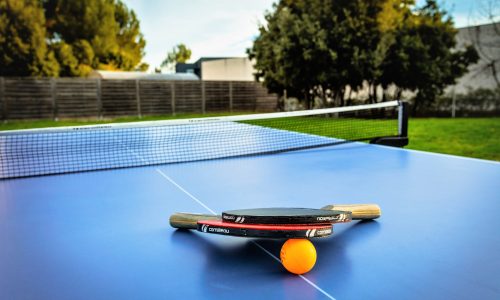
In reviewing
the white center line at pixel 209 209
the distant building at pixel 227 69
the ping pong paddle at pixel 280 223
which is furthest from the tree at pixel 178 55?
the ping pong paddle at pixel 280 223

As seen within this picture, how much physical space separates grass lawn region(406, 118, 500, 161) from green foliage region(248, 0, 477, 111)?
214 cm

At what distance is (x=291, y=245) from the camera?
175 cm

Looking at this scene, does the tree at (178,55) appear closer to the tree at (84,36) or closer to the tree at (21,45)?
the tree at (84,36)

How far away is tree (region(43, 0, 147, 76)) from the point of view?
22.9 metres

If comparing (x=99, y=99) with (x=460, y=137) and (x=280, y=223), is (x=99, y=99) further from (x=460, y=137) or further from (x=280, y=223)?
(x=280, y=223)

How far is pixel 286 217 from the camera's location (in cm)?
172

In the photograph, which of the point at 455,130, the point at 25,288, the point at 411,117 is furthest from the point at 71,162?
the point at 411,117

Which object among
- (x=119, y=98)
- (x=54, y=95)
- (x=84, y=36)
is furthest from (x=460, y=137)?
(x=84, y=36)

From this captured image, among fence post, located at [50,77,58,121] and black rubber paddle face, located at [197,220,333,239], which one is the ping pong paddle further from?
fence post, located at [50,77,58,121]

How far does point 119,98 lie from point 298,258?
1677cm

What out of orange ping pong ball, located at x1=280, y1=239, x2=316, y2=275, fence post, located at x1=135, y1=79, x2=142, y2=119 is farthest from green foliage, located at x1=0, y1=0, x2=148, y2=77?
orange ping pong ball, located at x1=280, y1=239, x2=316, y2=275

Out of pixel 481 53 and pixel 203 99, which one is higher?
pixel 481 53

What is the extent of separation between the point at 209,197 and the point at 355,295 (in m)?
1.75

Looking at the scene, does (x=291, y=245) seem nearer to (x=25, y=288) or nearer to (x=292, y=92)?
(x=25, y=288)
